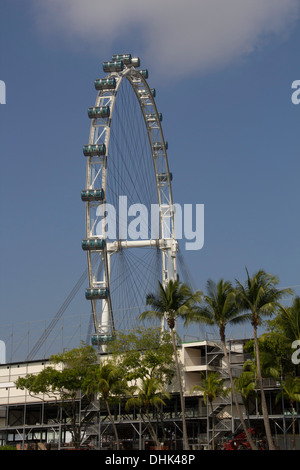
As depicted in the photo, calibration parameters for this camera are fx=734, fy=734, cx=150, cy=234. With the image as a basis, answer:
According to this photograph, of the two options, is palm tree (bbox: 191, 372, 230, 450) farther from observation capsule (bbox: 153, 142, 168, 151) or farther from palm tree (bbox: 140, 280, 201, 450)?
observation capsule (bbox: 153, 142, 168, 151)

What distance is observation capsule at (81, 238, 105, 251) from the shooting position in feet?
240

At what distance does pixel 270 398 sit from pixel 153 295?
48.5 ft

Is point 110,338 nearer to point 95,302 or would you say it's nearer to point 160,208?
point 95,302

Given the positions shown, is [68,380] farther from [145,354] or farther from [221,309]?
[221,309]

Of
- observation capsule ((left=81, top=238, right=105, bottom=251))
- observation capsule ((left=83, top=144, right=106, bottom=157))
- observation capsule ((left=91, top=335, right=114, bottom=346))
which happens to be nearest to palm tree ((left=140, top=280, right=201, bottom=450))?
observation capsule ((left=91, top=335, right=114, bottom=346))

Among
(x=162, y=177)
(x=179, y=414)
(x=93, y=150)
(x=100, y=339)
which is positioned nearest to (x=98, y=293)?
(x=100, y=339)

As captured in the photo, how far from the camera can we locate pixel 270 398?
65562 millimetres

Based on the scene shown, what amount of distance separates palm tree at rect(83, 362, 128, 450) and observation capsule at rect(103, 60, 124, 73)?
109ft

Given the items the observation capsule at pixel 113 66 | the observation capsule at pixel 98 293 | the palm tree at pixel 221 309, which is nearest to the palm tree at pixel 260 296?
the palm tree at pixel 221 309

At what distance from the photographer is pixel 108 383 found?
211ft

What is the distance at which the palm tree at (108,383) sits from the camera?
64062mm

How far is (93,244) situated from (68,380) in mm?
13611

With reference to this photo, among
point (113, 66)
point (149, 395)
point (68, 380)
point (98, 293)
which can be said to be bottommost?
point (149, 395)
